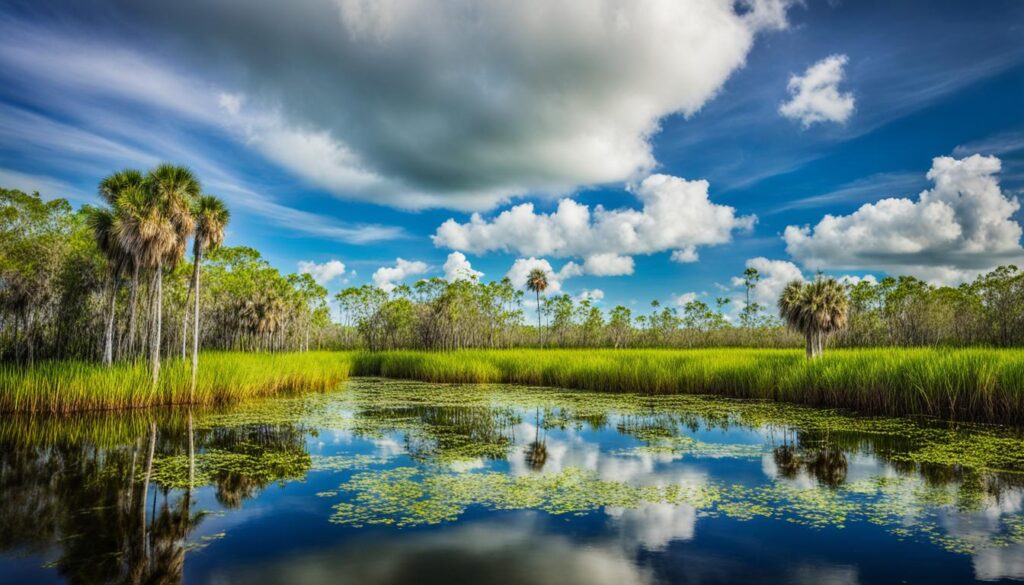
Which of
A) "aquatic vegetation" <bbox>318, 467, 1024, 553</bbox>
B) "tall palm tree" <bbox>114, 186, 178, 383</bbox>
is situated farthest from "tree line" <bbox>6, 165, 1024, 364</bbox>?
"aquatic vegetation" <bbox>318, 467, 1024, 553</bbox>

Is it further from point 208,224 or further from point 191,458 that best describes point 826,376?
point 208,224

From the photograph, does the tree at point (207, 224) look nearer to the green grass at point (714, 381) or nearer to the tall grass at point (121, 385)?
the tall grass at point (121, 385)

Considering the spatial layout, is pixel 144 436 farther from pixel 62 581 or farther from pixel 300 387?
pixel 300 387

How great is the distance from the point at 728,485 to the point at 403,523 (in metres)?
5.76

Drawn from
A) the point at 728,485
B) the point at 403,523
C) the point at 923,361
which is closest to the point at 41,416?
the point at 403,523

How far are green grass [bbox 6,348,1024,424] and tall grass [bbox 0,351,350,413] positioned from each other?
32 millimetres

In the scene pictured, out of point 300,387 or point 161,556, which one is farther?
point 300,387

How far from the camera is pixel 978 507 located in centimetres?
773

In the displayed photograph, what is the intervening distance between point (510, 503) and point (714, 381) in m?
17.5

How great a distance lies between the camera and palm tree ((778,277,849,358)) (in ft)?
87.7

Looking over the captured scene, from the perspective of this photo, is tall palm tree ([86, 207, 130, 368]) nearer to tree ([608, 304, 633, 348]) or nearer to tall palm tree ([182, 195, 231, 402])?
tall palm tree ([182, 195, 231, 402])

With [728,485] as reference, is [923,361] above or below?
above

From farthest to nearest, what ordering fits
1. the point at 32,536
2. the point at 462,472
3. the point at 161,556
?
the point at 462,472 < the point at 32,536 < the point at 161,556

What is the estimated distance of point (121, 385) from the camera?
17.5m
